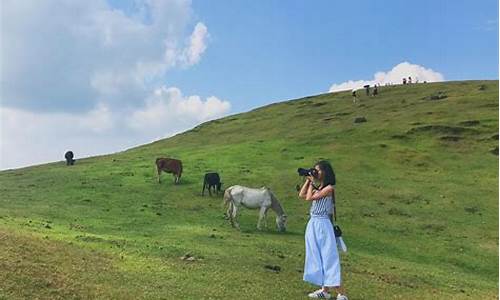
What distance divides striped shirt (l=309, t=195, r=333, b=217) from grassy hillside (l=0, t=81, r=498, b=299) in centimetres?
226

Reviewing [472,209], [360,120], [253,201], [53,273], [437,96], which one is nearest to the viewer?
[53,273]

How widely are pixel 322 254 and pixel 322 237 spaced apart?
1.24 ft

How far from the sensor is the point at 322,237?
13375mm

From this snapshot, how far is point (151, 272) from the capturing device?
15.0 metres

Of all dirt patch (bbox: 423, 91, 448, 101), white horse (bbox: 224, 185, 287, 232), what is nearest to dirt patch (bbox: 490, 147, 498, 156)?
white horse (bbox: 224, 185, 287, 232)

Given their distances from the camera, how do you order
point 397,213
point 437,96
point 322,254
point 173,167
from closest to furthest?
point 322,254, point 397,213, point 173,167, point 437,96

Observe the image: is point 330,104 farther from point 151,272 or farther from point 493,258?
point 151,272

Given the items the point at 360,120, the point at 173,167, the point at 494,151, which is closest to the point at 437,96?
the point at 360,120

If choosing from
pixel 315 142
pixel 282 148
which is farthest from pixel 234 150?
pixel 315 142

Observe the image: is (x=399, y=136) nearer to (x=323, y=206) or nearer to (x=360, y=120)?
(x=360, y=120)

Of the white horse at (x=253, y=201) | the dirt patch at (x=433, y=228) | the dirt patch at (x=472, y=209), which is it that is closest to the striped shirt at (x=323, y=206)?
the white horse at (x=253, y=201)

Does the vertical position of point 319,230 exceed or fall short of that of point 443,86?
it falls short

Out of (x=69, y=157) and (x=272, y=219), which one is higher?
(x=69, y=157)

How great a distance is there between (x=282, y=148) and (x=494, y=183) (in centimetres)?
1962
